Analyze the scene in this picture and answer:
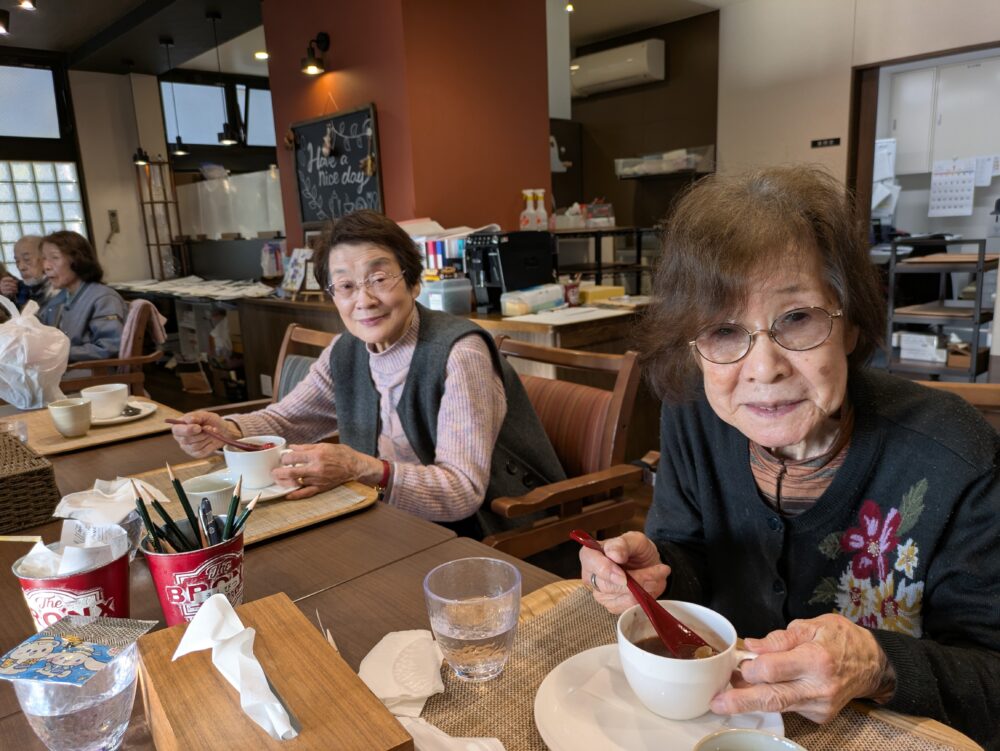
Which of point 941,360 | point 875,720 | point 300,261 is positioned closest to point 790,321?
point 875,720

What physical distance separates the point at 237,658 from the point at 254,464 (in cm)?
74

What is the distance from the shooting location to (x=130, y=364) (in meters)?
3.42

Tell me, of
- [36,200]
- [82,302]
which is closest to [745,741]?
[82,302]

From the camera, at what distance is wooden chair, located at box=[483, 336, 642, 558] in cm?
149

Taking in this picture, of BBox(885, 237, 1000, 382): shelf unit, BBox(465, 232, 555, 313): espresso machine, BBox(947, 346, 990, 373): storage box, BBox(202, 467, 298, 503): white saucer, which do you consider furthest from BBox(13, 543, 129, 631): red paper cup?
BBox(947, 346, 990, 373): storage box

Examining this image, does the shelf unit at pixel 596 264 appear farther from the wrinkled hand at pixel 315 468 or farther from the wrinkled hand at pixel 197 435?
the wrinkled hand at pixel 315 468

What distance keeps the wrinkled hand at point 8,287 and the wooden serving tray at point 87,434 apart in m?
3.37

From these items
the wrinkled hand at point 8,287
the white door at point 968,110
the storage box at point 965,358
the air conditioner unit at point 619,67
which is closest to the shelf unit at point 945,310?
the storage box at point 965,358

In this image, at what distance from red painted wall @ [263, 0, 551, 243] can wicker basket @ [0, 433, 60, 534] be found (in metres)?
2.99

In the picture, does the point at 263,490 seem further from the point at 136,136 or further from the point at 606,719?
the point at 136,136

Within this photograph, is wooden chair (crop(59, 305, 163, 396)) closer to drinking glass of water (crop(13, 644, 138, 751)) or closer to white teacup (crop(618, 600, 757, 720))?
drinking glass of water (crop(13, 644, 138, 751))

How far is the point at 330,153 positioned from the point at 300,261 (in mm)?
720

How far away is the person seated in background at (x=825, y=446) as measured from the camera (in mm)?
838

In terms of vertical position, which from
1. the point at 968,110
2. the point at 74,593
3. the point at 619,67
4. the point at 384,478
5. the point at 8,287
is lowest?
the point at 384,478
